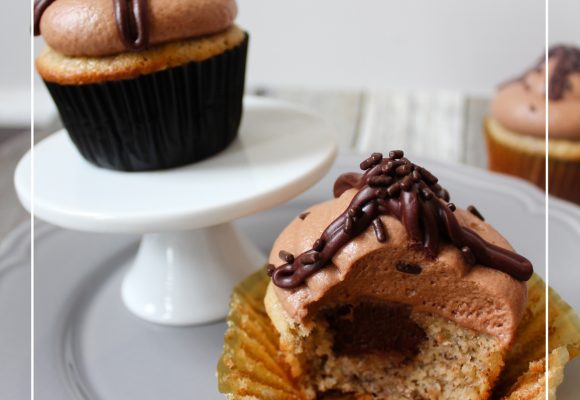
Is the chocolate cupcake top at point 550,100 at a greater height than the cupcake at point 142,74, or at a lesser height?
lesser

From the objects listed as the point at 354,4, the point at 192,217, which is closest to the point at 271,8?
the point at 354,4

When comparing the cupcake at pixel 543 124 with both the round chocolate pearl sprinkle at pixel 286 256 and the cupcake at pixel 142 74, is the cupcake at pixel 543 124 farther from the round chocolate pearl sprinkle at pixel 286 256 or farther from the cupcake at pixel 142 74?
the round chocolate pearl sprinkle at pixel 286 256

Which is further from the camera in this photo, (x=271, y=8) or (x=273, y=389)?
(x=271, y=8)

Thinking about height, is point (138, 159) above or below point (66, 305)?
above

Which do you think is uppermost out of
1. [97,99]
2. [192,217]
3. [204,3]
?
[204,3]

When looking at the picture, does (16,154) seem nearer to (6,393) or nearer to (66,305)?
(66,305)

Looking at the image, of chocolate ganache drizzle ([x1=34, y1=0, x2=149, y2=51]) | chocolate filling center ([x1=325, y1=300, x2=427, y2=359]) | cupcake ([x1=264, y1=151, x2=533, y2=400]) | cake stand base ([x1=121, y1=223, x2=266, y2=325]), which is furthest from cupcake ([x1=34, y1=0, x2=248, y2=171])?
chocolate filling center ([x1=325, y1=300, x2=427, y2=359])

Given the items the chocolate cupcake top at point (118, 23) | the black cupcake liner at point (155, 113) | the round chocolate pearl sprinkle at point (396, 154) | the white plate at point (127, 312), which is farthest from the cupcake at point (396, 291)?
the chocolate cupcake top at point (118, 23)
